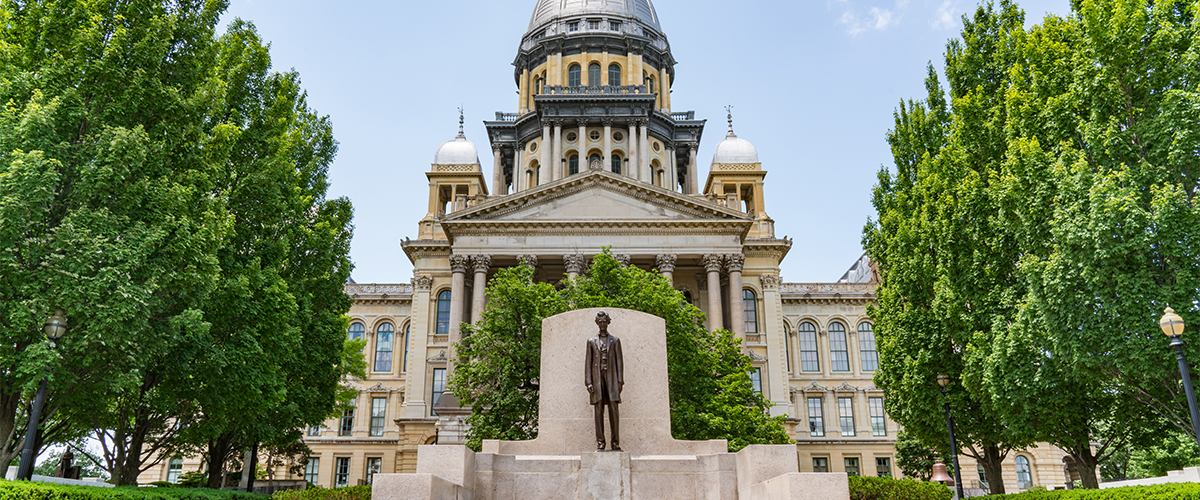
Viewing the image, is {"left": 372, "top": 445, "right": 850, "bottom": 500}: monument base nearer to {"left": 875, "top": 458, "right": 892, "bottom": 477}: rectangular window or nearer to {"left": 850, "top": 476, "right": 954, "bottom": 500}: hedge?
{"left": 850, "top": 476, "right": 954, "bottom": 500}: hedge

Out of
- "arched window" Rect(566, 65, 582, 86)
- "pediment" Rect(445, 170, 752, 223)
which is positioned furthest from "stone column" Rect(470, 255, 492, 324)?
"arched window" Rect(566, 65, 582, 86)

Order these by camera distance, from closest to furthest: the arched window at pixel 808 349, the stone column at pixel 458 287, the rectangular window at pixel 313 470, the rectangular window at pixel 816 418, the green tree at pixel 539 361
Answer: the green tree at pixel 539 361 → the stone column at pixel 458 287 → the rectangular window at pixel 313 470 → the rectangular window at pixel 816 418 → the arched window at pixel 808 349

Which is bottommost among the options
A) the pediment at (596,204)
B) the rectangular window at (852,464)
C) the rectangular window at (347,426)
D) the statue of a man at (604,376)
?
the rectangular window at (852,464)

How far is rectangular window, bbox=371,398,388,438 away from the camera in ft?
168

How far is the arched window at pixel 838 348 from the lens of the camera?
174 ft

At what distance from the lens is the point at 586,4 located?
65438 millimetres

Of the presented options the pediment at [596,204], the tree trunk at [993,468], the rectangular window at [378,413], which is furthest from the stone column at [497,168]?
the tree trunk at [993,468]

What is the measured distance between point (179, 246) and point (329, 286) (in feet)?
27.9

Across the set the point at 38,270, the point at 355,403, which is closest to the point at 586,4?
the point at 355,403

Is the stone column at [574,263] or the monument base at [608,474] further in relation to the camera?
the stone column at [574,263]

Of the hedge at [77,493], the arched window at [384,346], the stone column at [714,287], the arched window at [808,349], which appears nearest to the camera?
the hedge at [77,493]

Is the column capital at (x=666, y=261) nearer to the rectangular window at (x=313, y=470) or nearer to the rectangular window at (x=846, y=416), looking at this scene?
the rectangular window at (x=846, y=416)

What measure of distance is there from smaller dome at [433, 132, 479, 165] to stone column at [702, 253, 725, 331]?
79.3ft

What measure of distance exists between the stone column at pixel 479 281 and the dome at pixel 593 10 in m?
30.1
